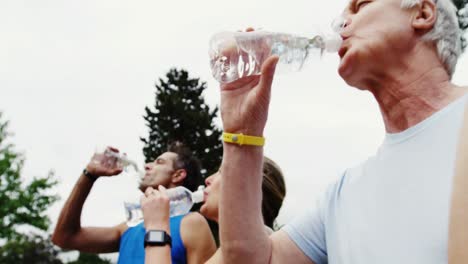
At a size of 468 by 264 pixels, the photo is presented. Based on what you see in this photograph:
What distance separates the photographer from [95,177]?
4.57 metres

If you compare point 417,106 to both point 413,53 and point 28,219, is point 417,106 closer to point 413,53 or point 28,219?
point 413,53

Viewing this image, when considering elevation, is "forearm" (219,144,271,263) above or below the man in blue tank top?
above

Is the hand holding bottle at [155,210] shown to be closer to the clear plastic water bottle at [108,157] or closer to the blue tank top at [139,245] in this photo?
the blue tank top at [139,245]

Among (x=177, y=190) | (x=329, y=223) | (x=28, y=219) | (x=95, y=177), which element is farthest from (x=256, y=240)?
(x=28, y=219)

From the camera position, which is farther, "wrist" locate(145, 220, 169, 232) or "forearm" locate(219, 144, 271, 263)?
"wrist" locate(145, 220, 169, 232)

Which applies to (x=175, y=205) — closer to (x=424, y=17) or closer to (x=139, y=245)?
(x=139, y=245)

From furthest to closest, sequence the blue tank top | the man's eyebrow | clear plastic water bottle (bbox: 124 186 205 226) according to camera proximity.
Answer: clear plastic water bottle (bbox: 124 186 205 226), the blue tank top, the man's eyebrow

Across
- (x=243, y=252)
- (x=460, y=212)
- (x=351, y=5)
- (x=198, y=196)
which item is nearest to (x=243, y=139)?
(x=243, y=252)

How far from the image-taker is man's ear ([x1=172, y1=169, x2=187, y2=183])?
4.55m

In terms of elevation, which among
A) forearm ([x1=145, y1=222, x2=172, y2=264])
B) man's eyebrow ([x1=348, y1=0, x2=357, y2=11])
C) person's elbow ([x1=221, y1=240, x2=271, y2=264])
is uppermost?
man's eyebrow ([x1=348, y1=0, x2=357, y2=11])

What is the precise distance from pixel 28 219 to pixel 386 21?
29.4 meters

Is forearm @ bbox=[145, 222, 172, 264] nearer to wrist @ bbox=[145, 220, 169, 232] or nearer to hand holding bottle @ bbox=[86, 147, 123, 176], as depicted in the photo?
wrist @ bbox=[145, 220, 169, 232]

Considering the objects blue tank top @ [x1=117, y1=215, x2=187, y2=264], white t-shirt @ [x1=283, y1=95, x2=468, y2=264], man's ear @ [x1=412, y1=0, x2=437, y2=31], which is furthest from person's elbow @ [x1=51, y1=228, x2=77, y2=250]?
man's ear @ [x1=412, y1=0, x2=437, y2=31]

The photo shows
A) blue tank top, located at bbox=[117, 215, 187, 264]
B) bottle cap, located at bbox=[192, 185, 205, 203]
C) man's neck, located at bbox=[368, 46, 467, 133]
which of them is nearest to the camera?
man's neck, located at bbox=[368, 46, 467, 133]
